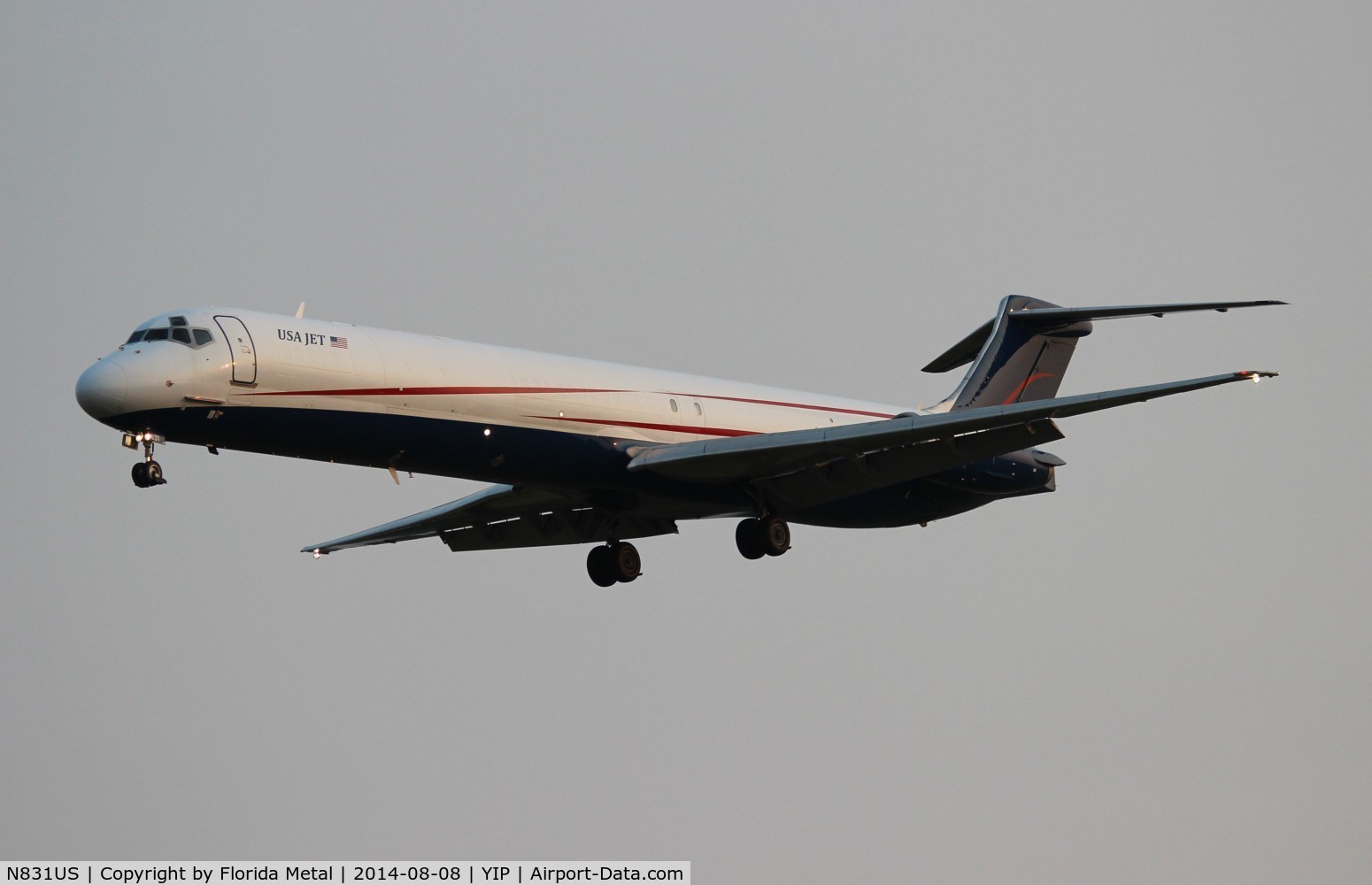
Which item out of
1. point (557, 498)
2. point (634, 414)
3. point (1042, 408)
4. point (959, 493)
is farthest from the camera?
point (959, 493)

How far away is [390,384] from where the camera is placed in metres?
23.8

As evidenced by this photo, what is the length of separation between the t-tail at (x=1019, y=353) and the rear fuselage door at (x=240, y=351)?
45.1 ft

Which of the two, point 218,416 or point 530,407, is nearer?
point 218,416

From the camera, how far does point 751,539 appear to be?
28.1 m

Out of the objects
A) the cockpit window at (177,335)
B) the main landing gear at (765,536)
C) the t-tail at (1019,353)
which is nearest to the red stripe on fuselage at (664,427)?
the main landing gear at (765,536)

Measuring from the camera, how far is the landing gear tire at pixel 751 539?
2809 cm

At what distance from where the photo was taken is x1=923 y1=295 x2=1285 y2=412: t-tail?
3192 centimetres

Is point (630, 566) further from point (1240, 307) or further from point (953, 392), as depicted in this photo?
point (1240, 307)

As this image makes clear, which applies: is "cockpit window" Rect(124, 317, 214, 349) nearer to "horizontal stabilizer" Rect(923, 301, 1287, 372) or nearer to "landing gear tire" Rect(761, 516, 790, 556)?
"landing gear tire" Rect(761, 516, 790, 556)

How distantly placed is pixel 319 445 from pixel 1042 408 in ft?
34.0

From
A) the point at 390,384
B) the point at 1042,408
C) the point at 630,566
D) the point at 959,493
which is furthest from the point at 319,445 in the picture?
the point at 959,493

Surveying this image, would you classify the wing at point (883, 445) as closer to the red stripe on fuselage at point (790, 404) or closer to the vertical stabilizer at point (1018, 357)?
the red stripe on fuselage at point (790, 404)

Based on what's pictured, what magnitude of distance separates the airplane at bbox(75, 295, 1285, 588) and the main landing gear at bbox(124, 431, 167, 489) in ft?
0.08

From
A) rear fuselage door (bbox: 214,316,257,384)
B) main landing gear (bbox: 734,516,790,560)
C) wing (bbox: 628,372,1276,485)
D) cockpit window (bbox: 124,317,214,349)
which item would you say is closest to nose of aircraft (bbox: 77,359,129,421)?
cockpit window (bbox: 124,317,214,349)
